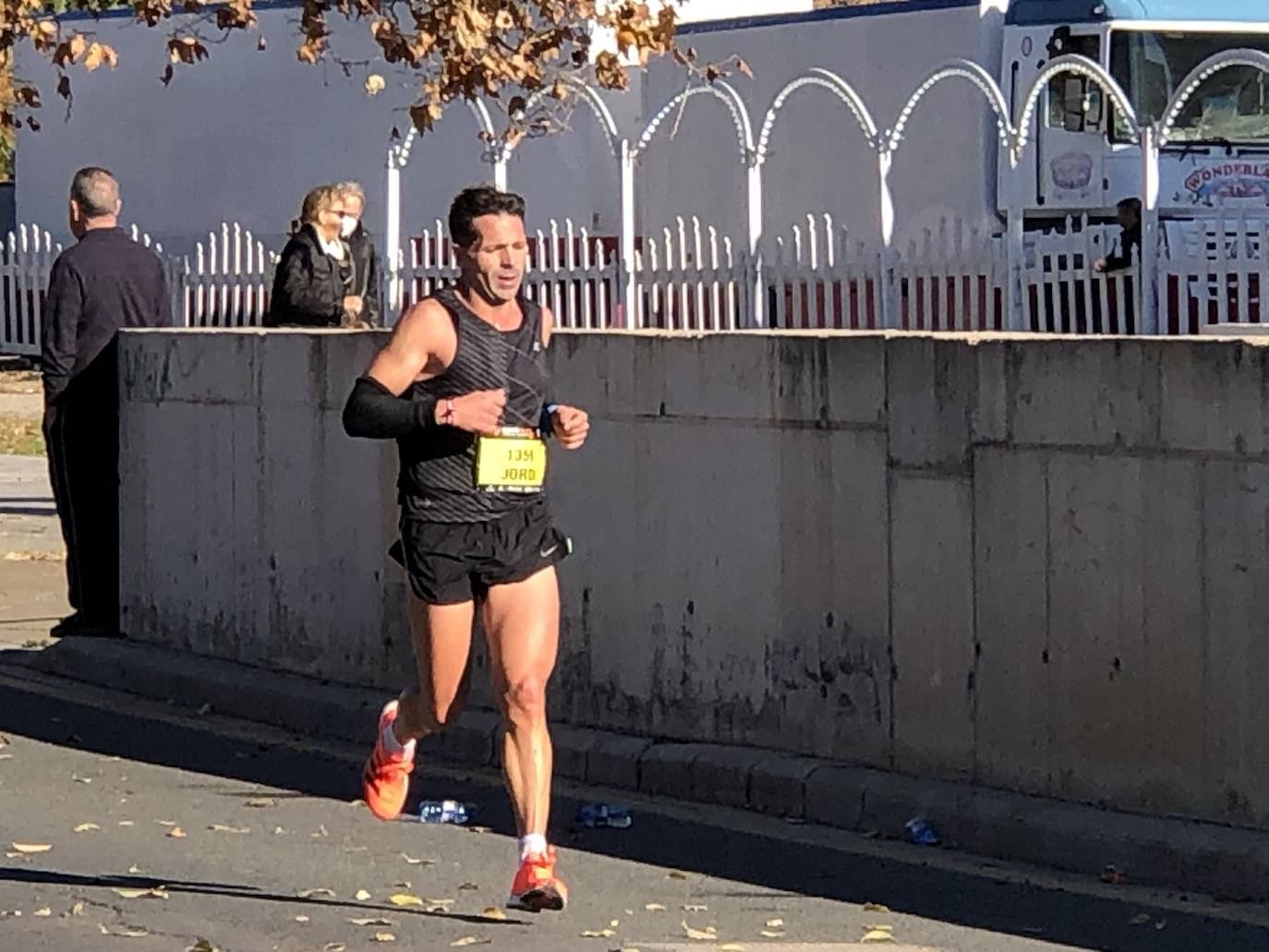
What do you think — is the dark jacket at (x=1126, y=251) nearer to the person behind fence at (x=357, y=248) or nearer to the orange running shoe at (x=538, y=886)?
the person behind fence at (x=357, y=248)

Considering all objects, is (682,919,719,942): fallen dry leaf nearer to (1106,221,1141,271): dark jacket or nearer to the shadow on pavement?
the shadow on pavement

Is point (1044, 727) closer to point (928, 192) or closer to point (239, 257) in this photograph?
point (239, 257)

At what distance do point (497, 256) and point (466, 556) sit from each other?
0.78m

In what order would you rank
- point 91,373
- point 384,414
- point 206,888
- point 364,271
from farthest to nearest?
point 364,271, point 91,373, point 206,888, point 384,414

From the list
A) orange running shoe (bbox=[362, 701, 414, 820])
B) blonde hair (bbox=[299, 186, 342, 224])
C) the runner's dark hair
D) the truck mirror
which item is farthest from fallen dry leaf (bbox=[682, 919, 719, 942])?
the truck mirror

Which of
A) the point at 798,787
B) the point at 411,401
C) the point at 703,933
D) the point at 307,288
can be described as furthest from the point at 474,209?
the point at 307,288

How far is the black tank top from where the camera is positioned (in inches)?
275

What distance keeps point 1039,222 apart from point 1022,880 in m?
13.0

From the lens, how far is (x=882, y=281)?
46.1 ft

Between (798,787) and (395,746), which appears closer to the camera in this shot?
(395,746)

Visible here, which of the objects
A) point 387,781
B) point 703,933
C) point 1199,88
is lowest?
point 703,933

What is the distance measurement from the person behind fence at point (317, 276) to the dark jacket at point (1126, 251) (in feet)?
13.0

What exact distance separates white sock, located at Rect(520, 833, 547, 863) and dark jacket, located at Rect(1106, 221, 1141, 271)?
24.8 feet

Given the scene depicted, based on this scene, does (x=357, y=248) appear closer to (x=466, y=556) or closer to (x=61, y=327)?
(x=61, y=327)
